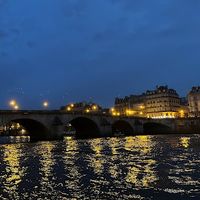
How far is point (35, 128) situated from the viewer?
103312 mm

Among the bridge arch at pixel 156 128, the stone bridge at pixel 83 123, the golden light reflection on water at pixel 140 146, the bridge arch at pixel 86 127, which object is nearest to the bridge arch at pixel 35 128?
the stone bridge at pixel 83 123

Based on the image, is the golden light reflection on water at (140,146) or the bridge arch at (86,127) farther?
the bridge arch at (86,127)

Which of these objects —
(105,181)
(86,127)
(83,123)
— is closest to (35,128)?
(83,123)

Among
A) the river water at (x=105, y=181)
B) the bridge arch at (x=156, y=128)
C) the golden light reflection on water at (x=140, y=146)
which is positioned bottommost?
the river water at (x=105, y=181)

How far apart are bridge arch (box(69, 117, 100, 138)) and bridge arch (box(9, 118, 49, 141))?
44.8 feet

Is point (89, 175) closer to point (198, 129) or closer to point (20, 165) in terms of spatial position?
point (20, 165)

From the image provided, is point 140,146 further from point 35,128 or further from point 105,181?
point 35,128

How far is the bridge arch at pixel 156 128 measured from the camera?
506 feet

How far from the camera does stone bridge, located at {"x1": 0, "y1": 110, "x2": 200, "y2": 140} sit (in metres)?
92.1

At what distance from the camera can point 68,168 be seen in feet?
106

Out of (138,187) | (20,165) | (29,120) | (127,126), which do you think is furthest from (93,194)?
(127,126)

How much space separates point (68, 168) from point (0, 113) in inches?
2195

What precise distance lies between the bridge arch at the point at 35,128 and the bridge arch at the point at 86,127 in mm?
13667

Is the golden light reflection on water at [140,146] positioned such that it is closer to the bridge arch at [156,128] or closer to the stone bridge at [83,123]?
the stone bridge at [83,123]
